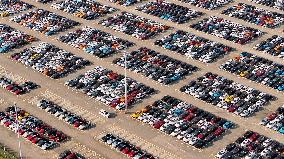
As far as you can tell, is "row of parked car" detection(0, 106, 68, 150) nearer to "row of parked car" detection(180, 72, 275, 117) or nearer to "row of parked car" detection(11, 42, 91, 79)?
"row of parked car" detection(11, 42, 91, 79)

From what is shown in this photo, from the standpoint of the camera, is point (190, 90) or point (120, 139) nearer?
point (120, 139)

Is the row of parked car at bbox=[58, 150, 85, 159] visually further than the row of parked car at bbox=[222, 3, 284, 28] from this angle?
No

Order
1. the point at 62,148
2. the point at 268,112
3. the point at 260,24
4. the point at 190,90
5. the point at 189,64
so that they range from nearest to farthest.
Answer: the point at 62,148, the point at 268,112, the point at 190,90, the point at 189,64, the point at 260,24

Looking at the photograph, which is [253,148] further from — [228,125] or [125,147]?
[125,147]

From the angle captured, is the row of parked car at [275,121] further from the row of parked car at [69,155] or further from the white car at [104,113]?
the row of parked car at [69,155]

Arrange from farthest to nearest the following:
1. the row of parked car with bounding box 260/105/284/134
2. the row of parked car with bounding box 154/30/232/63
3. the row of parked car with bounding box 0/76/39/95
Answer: the row of parked car with bounding box 154/30/232/63
the row of parked car with bounding box 0/76/39/95
the row of parked car with bounding box 260/105/284/134

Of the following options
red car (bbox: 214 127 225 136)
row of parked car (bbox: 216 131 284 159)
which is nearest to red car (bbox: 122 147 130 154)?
row of parked car (bbox: 216 131 284 159)

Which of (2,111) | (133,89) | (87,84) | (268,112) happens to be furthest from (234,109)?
(2,111)

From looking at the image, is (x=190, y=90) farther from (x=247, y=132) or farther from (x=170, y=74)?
(x=247, y=132)
